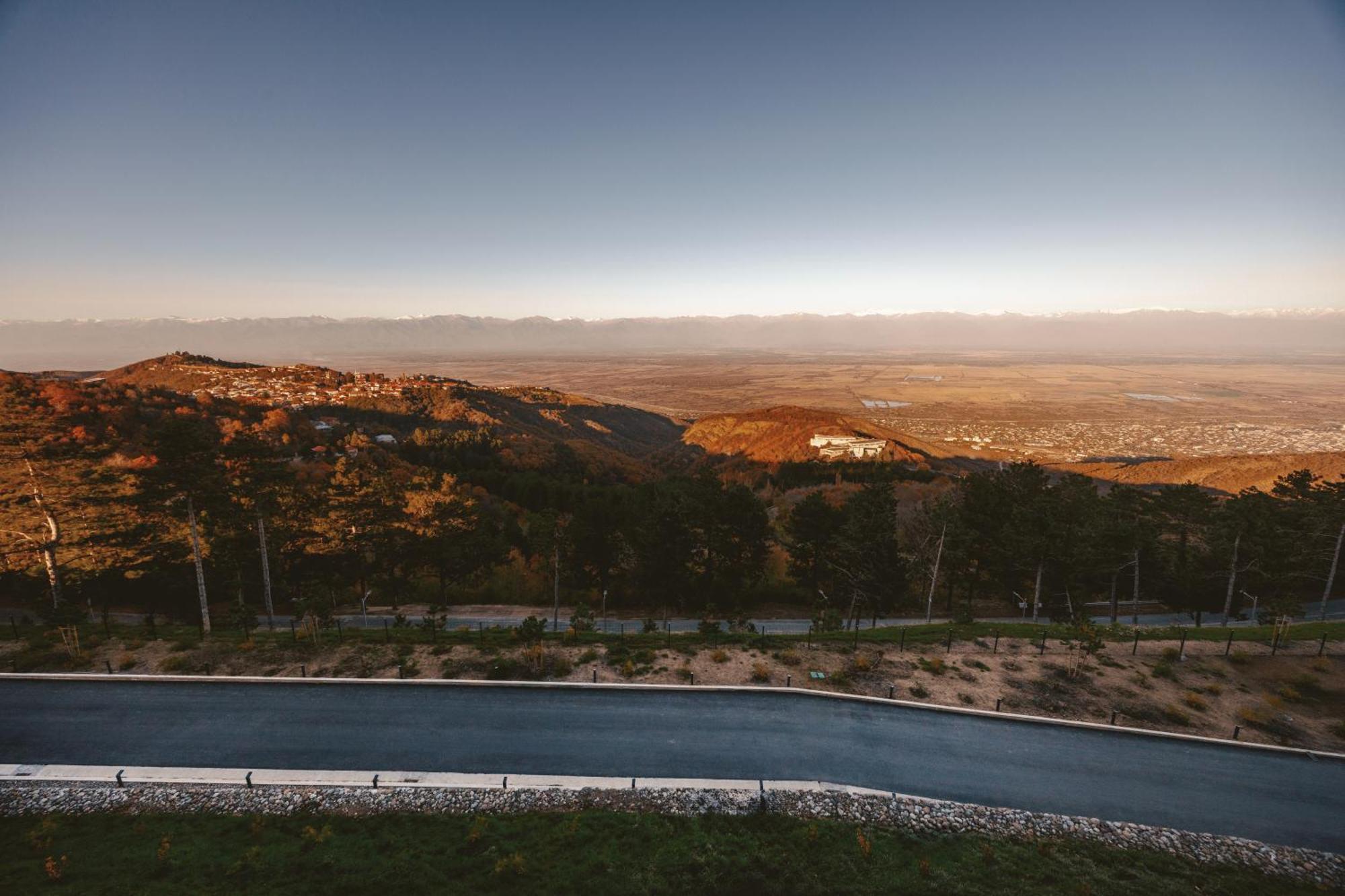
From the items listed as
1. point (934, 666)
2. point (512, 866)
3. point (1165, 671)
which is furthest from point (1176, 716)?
point (512, 866)

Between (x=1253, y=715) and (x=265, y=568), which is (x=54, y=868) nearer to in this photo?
(x=265, y=568)

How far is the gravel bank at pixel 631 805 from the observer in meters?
14.4

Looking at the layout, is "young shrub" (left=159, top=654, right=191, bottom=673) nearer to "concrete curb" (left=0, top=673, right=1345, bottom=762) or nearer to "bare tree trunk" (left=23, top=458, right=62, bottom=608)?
"concrete curb" (left=0, top=673, right=1345, bottom=762)

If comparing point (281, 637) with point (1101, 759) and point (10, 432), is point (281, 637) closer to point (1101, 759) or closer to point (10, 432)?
point (10, 432)

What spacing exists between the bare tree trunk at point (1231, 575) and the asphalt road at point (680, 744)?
21.6 metres

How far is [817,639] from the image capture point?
26.6 m

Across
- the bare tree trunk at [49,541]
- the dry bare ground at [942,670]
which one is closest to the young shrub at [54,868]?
the dry bare ground at [942,670]

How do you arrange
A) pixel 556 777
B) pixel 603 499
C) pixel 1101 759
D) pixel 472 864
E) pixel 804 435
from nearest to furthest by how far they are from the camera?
1. pixel 472 864
2. pixel 556 777
3. pixel 1101 759
4. pixel 603 499
5. pixel 804 435

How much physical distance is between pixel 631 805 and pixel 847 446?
327ft

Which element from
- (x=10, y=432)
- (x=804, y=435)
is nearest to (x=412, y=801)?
(x=10, y=432)

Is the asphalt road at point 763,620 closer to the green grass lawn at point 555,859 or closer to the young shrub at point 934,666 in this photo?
the young shrub at point 934,666

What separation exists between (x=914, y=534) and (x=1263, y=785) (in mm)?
24246

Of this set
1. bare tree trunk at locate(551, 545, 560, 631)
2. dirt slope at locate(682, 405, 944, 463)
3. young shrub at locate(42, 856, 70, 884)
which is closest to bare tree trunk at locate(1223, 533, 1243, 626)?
bare tree trunk at locate(551, 545, 560, 631)

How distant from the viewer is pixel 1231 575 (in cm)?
3306
